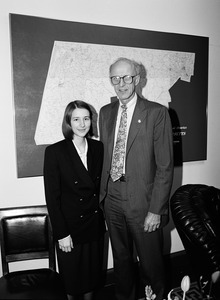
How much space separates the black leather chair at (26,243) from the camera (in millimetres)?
1855

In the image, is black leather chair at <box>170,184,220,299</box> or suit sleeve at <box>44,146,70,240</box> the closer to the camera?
black leather chair at <box>170,184,220,299</box>

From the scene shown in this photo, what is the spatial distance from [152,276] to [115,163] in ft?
2.83

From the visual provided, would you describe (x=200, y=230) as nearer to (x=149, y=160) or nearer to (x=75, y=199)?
(x=149, y=160)

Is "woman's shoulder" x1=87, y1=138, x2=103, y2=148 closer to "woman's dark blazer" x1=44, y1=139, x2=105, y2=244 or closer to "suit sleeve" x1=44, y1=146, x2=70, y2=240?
"woman's dark blazer" x1=44, y1=139, x2=105, y2=244

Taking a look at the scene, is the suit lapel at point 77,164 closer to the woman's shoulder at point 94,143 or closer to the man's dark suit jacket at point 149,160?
the woman's shoulder at point 94,143

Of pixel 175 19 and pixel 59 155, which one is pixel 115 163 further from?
pixel 175 19

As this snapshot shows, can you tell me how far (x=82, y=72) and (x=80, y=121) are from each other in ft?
2.21

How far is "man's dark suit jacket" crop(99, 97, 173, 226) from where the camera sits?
1.99 metres

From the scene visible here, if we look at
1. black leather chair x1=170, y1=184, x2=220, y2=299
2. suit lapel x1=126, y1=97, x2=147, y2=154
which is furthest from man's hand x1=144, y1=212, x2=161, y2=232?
suit lapel x1=126, y1=97, x2=147, y2=154

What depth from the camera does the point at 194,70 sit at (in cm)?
294

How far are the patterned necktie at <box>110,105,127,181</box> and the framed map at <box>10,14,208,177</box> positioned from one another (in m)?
0.48

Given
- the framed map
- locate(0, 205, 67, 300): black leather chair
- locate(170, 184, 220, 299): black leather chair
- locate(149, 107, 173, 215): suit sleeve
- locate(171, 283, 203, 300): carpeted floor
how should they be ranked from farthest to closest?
locate(171, 283, 203, 300): carpeted floor
the framed map
locate(149, 107, 173, 215): suit sleeve
locate(0, 205, 67, 300): black leather chair
locate(170, 184, 220, 299): black leather chair

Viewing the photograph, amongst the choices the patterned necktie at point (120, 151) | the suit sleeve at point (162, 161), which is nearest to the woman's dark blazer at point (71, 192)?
the patterned necktie at point (120, 151)

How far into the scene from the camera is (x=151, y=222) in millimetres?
2014
